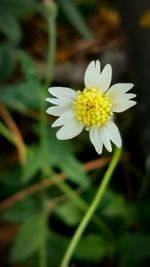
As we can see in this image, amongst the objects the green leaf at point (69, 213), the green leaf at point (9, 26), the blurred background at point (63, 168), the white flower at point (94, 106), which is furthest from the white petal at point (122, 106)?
the green leaf at point (9, 26)

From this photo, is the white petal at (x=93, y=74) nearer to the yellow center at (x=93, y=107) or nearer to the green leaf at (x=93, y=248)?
the yellow center at (x=93, y=107)

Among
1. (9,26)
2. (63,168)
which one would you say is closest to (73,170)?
(63,168)

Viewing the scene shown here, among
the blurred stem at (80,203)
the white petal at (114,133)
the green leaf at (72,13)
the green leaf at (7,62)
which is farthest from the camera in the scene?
the green leaf at (72,13)

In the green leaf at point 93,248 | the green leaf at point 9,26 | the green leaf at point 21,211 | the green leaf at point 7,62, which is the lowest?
the green leaf at point 93,248

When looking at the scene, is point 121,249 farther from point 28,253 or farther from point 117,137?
point 117,137

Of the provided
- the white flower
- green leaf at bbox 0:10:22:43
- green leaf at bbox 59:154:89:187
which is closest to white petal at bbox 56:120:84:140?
the white flower

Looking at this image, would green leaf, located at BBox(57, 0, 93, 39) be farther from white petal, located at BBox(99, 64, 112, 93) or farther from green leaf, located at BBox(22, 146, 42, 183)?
white petal, located at BBox(99, 64, 112, 93)

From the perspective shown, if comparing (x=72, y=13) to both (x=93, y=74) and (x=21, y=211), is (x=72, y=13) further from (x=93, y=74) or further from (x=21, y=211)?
(x=93, y=74)
